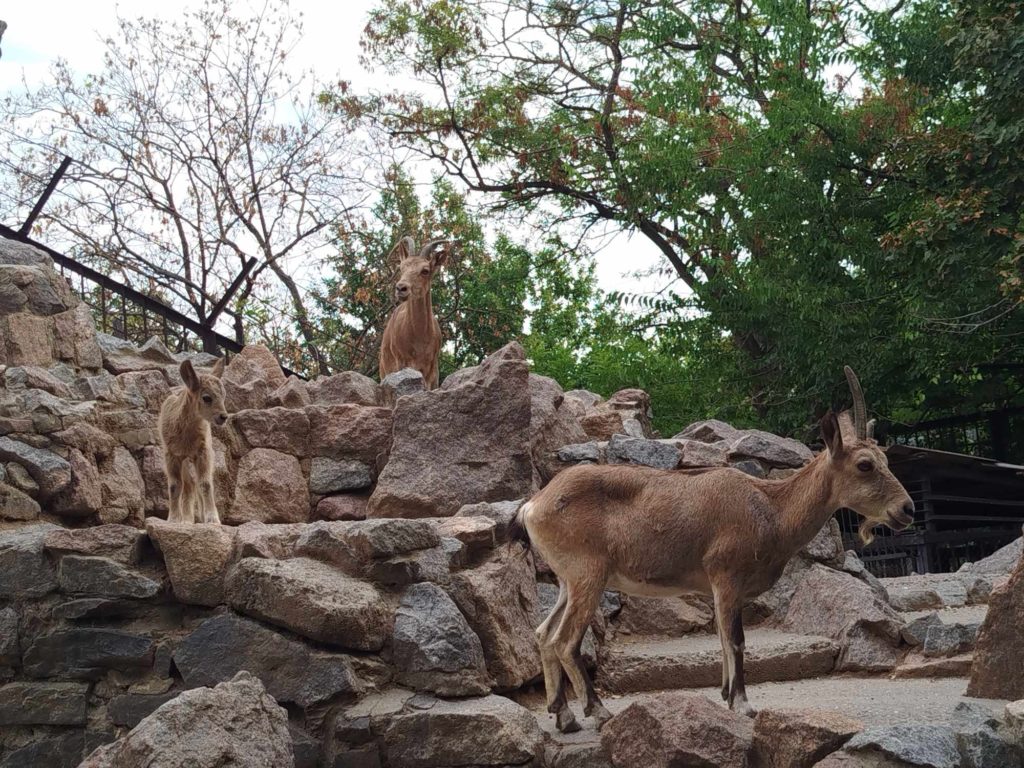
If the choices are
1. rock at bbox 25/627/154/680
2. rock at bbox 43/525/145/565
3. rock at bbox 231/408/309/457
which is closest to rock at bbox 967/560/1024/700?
rock at bbox 25/627/154/680

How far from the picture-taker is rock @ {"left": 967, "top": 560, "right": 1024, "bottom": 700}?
256 inches

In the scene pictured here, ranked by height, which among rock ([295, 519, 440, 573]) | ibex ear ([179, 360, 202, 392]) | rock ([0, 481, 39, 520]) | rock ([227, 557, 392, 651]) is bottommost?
rock ([227, 557, 392, 651])

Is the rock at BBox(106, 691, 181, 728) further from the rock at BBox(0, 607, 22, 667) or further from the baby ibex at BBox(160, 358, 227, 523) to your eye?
the baby ibex at BBox(160, 358, 227, 523)

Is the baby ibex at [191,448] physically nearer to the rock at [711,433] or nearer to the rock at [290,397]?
the rock at [290,397]

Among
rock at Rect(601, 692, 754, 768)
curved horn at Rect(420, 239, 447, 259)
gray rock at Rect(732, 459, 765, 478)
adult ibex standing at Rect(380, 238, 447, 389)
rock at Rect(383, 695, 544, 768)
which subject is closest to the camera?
rock at Rect(601, 692, 754, 768)

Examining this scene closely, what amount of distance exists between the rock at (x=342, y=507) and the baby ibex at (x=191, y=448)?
1399mm

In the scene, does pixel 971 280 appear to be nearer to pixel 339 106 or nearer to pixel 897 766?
pixel 897 766

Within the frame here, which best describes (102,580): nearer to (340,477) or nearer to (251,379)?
(340,477)

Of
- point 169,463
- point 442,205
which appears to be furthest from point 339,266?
point 169,463

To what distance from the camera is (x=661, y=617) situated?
8688 millimetres

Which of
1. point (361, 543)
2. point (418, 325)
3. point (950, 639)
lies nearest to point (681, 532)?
point (361, 543)

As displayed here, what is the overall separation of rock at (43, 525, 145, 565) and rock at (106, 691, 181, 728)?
77cm

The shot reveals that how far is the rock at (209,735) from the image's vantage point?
4.77 metres

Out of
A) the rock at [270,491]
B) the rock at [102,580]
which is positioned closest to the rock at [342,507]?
the rock at [270,491]
